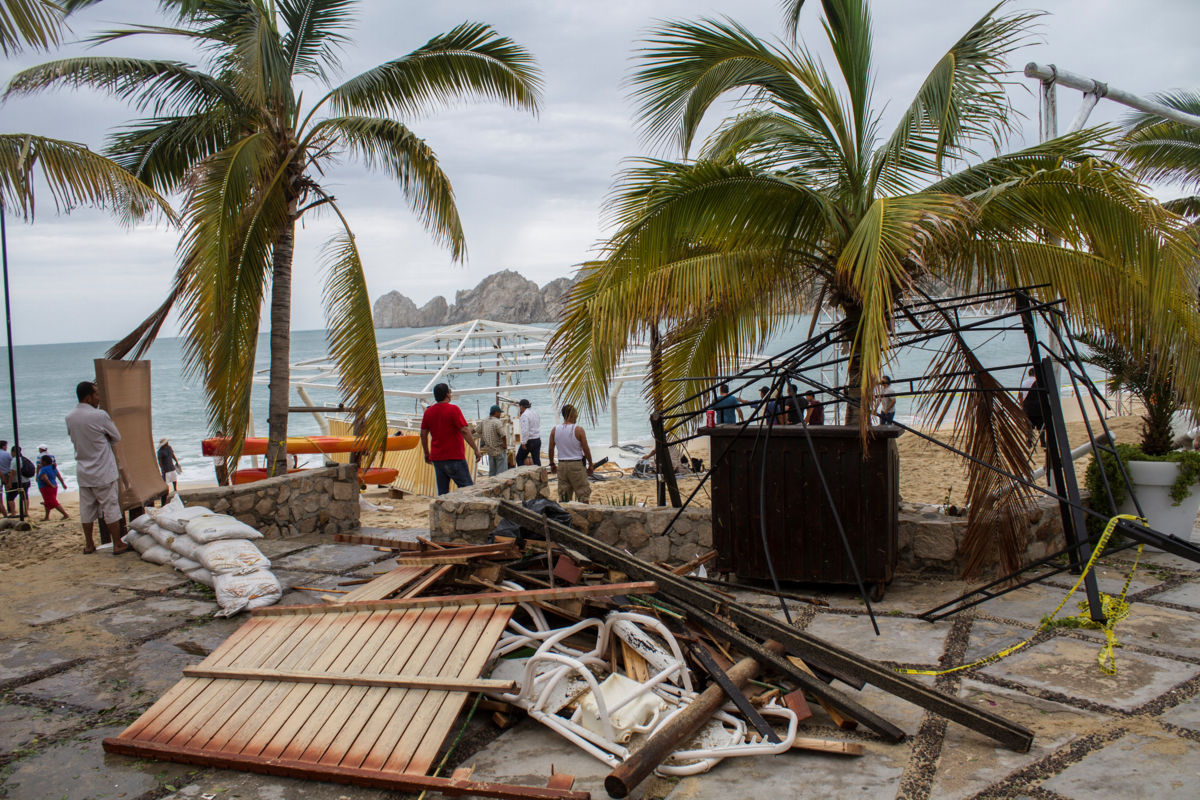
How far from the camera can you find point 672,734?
11.7 feet

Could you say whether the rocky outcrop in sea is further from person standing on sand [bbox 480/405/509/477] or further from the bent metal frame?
the bent metal frame

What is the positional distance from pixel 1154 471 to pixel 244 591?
24.5 ft

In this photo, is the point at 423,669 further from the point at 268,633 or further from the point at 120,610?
the point at 120,610

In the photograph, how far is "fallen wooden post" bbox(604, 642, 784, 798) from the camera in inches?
128

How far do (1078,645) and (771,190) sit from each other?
11.6ft

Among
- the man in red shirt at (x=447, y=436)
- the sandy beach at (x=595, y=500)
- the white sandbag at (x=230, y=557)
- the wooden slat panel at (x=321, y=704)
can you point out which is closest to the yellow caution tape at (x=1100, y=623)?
the sandy beach at (x=595, y=500)

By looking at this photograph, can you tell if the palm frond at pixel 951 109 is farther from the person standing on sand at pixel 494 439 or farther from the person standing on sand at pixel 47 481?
the person standing on sand at pixel 47 481

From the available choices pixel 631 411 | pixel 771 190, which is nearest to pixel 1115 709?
pixel 771 190

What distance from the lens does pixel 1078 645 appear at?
4.91 m

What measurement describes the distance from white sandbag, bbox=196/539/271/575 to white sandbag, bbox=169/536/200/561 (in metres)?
0.11

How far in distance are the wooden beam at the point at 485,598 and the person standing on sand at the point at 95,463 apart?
12.7 feet

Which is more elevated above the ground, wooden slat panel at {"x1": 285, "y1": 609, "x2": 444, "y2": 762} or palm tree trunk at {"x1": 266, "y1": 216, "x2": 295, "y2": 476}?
palm tree trunk at {"x1": 266, "y1": 216, "x2": 295, "y2": 476}

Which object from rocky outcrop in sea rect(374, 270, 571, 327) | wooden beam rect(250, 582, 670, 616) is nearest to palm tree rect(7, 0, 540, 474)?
wooden beam rect(250, 582, 670, 616)

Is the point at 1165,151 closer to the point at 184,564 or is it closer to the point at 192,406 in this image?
the point at 184,564
